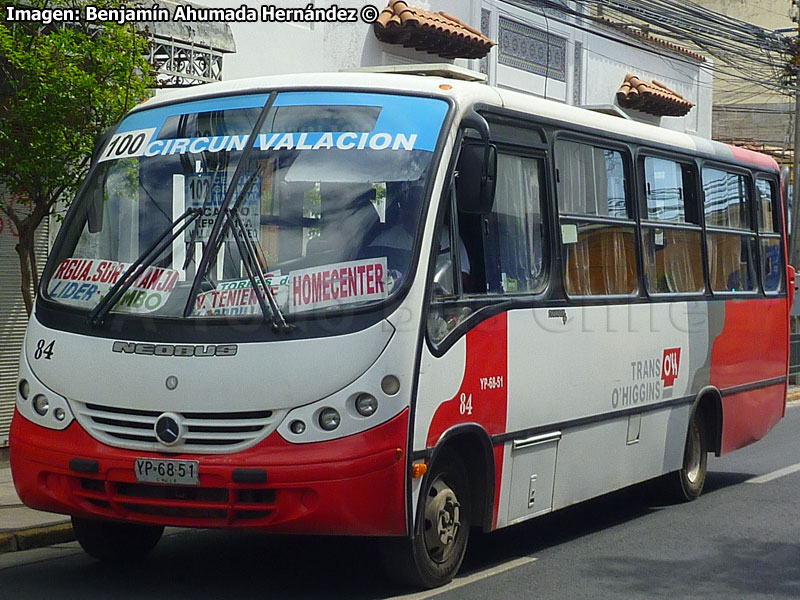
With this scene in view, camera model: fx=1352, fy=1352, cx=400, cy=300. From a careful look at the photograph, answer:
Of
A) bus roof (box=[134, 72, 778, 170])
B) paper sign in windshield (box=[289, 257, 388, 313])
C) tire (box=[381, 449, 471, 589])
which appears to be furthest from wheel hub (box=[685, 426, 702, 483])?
paper sign in windshield (box=[289, 257, 388, 313])

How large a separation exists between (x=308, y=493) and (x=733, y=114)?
3680cm

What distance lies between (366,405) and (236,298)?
0.82 meters

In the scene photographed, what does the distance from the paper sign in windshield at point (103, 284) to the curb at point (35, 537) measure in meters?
1.84

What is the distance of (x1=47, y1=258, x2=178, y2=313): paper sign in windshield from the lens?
21.8 feet

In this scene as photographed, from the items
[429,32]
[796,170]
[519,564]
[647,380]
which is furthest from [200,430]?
[796,170]

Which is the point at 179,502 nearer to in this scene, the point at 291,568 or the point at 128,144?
the point at 291,568

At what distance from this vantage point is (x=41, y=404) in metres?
6.75

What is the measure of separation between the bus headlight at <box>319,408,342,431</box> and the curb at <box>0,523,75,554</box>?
9.05 ft

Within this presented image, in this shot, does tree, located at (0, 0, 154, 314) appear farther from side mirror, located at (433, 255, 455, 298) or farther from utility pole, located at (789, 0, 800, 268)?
utility pole, located at (789, 0, 800, 268)

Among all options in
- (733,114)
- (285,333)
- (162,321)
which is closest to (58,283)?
(162,321)

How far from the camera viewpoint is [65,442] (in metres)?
6.62

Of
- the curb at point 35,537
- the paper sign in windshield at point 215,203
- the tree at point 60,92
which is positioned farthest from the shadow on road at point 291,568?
the tree at point 60,92

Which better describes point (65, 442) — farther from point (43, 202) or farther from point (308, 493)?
point (43, 202)

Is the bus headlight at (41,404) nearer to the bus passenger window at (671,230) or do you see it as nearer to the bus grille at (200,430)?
the bus grille at (200,430)
